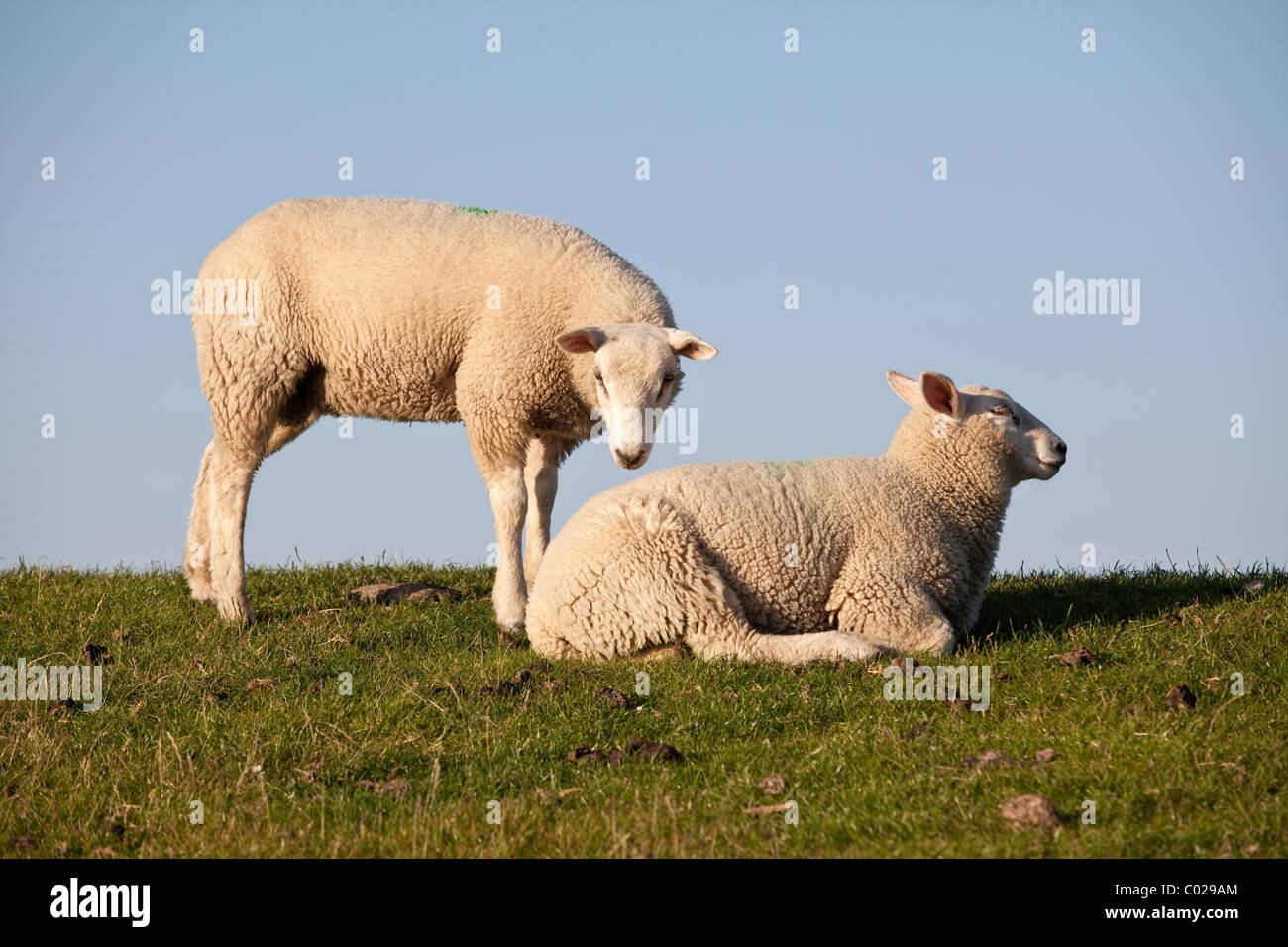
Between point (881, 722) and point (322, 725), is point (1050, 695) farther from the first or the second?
point (322, 725)

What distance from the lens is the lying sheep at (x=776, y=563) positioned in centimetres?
852

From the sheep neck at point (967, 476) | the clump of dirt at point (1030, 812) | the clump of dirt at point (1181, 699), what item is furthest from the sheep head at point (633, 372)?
the clump of dirt at point (1030, 812)

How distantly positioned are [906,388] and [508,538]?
3429mm

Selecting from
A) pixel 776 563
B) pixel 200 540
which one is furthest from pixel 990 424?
pixel 200 540

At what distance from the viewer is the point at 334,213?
1197cm

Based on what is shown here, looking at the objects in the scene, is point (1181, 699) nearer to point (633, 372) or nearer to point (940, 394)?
point (940, 394)

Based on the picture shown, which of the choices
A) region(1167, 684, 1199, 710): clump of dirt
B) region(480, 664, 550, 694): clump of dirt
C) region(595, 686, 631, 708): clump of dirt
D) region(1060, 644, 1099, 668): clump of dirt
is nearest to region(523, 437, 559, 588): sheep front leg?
region(480, 664, 550, 694): clump of dirt

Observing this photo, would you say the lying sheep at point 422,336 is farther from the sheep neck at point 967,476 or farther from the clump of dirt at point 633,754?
the clump of dirt at point 633,754

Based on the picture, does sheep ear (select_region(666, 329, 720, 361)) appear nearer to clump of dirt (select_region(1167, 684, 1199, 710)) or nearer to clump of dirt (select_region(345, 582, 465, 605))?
clump of dirt (select_region(345, 582, 465, 605))

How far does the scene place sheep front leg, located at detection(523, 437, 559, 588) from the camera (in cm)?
1157

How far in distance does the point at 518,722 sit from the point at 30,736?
2906 millimetres

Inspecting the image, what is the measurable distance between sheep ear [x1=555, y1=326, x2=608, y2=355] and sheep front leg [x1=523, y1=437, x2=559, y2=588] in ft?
3.85

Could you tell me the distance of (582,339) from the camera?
10.7m
